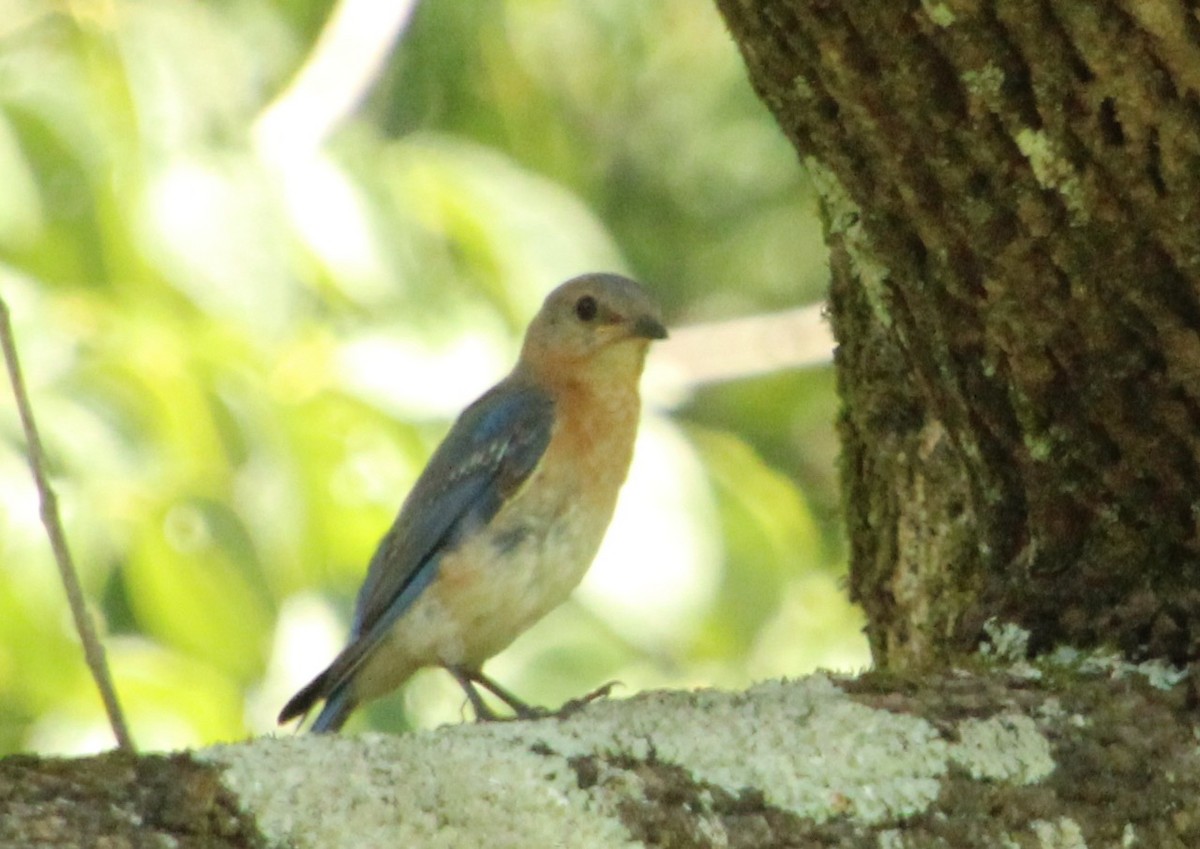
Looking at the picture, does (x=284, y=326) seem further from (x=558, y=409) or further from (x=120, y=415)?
(x=558, y=409)

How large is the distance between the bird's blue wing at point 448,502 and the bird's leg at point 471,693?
0.66 ft

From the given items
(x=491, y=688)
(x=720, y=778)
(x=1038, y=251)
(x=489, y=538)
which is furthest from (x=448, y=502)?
(x=720, y=778)

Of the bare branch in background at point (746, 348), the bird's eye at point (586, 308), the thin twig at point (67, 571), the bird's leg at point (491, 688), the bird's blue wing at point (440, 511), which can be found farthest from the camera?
the bare branch in background at point (746, 348)

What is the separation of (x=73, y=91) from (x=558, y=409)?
142 cm

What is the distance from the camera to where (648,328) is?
5020mm

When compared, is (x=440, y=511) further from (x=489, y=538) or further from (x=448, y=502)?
(x=489, y=538)

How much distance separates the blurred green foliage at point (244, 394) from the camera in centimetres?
398

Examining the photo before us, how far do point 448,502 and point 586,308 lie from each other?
742mm

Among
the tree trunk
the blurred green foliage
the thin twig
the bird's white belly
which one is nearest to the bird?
the bird's white belly

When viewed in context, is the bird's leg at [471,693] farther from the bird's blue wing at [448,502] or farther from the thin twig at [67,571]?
the thin twig at [67,571]

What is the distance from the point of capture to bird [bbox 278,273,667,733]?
4484mm

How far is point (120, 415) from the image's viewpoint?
393cm

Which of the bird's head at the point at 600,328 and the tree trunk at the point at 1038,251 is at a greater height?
the bird's head at the point at 600,328

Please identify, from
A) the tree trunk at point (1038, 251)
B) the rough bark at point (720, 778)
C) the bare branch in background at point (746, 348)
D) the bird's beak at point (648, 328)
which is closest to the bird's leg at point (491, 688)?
the bird's beak at point (648, 328)
